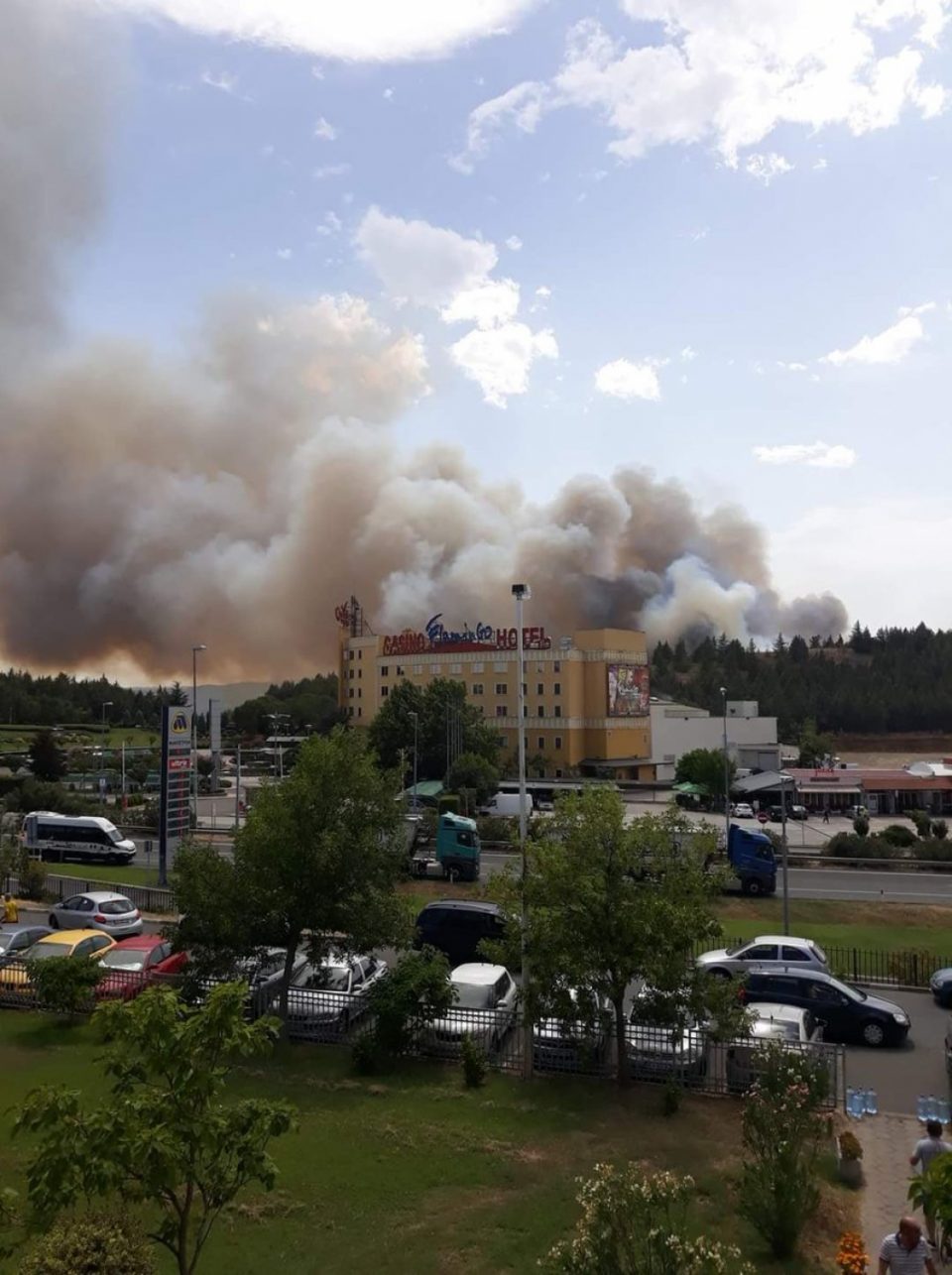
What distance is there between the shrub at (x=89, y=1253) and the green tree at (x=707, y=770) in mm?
55488

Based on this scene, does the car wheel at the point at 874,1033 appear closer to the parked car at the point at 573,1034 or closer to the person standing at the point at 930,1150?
the parked car at the point at 573,1034

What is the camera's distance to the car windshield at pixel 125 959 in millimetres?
17484

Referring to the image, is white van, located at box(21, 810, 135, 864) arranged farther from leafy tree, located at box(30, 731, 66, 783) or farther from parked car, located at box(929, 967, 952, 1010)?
leafy tree, located at box(30, 731, 66, 783)

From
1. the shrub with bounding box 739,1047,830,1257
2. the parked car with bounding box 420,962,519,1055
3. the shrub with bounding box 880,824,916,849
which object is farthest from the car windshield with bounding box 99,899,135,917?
the shrub with bounding box 880,824,916,849

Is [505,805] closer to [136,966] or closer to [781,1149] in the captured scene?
[136,966]

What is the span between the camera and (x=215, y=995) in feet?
21.0

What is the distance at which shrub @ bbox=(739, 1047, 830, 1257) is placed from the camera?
8.81 m

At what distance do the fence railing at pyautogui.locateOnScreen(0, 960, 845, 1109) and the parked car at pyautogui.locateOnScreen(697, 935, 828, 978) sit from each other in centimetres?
459

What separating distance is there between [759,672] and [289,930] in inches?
4392

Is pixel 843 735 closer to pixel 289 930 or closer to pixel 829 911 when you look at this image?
pixel 829 911

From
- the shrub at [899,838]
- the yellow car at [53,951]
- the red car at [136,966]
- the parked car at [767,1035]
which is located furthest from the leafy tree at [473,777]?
the parked car at [767,1035]

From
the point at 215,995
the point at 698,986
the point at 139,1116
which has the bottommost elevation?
the point at 698,986

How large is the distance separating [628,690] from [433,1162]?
6903 cm

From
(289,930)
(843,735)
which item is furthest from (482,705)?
(289,930)
